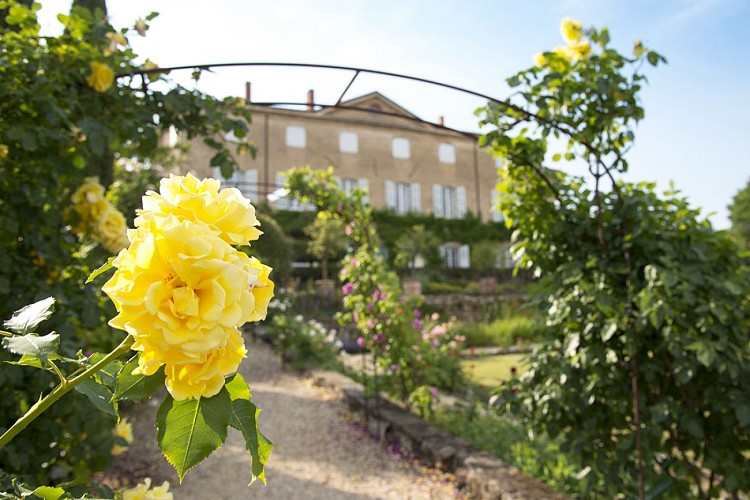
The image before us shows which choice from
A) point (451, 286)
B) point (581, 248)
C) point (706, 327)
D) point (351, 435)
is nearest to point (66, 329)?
point (581, 248)

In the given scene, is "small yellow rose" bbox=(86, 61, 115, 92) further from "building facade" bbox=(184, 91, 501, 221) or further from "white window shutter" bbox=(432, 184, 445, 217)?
"white window shutter" bbox=(432, 184, 445, 217)

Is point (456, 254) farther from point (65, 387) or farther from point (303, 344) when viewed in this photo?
point (65, 387)

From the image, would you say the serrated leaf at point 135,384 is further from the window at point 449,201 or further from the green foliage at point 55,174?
the window at point 449,201

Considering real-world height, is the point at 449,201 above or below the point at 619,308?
above

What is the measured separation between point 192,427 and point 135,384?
0.26 feet

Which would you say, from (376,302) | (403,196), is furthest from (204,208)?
(403,196)

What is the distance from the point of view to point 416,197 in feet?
76.4

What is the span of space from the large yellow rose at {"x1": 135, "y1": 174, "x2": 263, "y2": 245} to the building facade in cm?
1887

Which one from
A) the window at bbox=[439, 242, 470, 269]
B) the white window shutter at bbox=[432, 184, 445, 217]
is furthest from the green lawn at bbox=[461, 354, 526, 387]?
the white window shutter at bbox=[432, 184, 445, 217]

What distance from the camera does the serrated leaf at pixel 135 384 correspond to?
561 mm

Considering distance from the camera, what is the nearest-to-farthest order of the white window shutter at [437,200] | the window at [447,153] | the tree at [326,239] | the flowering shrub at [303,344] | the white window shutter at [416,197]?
1. the flowering shrub at [303,344]
2. the tree at [326,239]
3. the white window shutter at [416,197]
4. the white window shutter at [437,200]
5. the window at [447,153]

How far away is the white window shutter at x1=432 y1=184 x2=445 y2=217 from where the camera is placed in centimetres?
2356

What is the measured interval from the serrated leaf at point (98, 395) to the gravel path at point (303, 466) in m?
2.85

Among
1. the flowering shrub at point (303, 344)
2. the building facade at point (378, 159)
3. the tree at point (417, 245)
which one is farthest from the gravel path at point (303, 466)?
the building facade at point (378, 159)
